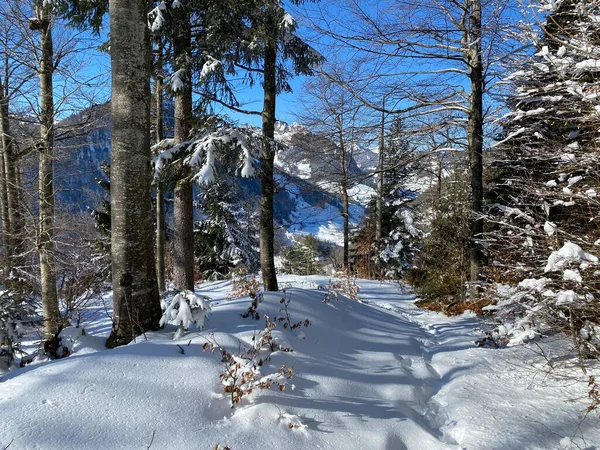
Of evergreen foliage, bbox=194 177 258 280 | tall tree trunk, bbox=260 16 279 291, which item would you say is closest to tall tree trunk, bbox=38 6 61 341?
tall tree trunk, bbox=260 16 279 291

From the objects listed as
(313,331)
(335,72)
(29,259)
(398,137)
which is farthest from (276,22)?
(29,259)

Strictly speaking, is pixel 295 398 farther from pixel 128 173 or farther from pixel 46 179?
pixel 46 179

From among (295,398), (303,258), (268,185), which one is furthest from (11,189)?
(303,258)

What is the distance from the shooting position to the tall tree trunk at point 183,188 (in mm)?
6086

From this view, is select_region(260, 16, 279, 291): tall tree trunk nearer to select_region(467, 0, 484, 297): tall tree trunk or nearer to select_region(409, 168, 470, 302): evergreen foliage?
select_region(467, 0, 484, 297): tall tree trunk

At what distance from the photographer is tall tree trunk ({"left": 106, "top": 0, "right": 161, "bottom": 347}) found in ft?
10.5

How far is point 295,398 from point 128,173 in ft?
8.28

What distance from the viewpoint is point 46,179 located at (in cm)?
636

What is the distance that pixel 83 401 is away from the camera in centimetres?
200

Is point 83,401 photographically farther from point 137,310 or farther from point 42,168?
point 42,168

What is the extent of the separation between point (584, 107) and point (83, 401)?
4.79 metres

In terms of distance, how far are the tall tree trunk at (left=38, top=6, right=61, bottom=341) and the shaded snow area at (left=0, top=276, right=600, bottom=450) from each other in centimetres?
398

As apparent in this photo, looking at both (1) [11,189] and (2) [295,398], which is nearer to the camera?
(2) [295,398]

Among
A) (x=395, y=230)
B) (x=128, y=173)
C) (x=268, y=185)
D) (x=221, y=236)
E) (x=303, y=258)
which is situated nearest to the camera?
(x=128, y=173)
